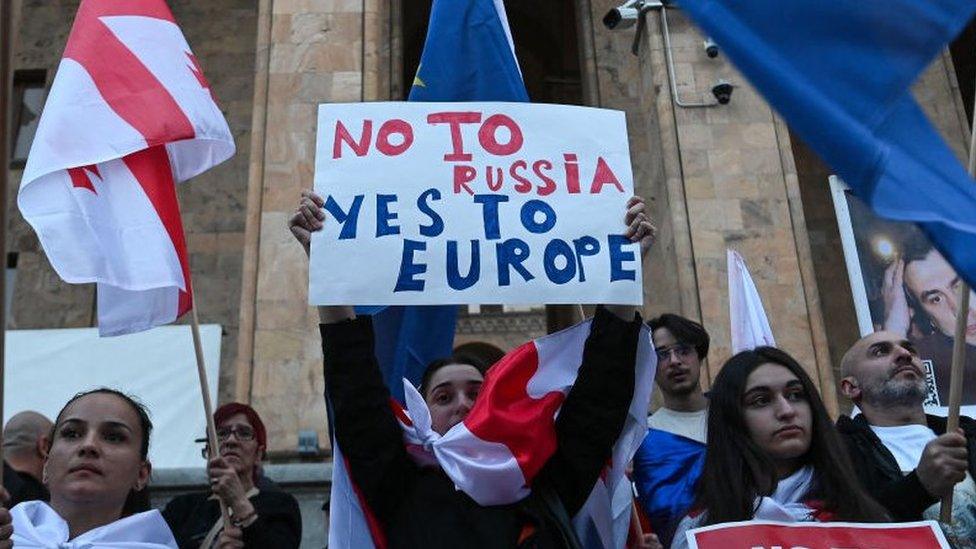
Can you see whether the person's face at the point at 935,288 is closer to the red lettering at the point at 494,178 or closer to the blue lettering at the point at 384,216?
the red lettering at the point at 494,178

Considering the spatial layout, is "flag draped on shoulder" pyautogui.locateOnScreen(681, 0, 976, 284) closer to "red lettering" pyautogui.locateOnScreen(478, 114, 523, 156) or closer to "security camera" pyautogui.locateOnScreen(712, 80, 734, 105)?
"red lettering" pyautogui.locateOnScreen(478, 114, 523, 156)

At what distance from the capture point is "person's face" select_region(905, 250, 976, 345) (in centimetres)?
919

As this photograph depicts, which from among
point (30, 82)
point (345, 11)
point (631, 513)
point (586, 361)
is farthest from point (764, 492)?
point (30, 82)

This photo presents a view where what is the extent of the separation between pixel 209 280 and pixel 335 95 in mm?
5242

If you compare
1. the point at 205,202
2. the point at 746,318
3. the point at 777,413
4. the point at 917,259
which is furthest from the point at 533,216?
the point at 205,202

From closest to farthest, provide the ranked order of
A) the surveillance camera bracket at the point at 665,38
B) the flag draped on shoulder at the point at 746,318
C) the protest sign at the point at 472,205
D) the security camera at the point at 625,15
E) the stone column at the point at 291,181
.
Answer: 1. the protest sign at the point at 472,205
2. the flag draped on shoulder at the point at 746,318
3. the stone column at the point at 291,181
4. the surveillance camera bracket at the point at 665,38
5. the security camera at the point at 625,15

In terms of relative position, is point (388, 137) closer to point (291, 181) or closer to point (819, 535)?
point (819, 535)

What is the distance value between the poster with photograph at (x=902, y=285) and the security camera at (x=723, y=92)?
1433mm

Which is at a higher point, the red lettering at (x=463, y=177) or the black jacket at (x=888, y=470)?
the red lettering at (x=463, y=177)

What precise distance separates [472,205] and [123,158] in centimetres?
175

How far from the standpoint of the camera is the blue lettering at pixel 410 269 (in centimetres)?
378

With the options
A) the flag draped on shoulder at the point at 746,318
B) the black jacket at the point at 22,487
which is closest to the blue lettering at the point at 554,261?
the flag draped on shoulder at the point at 746,318

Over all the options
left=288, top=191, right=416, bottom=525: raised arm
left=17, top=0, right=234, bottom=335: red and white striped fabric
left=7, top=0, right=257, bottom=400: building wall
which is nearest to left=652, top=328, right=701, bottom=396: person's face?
left=288, top=191, right=416, bottom=525: raised arm

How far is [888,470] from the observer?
400cm
